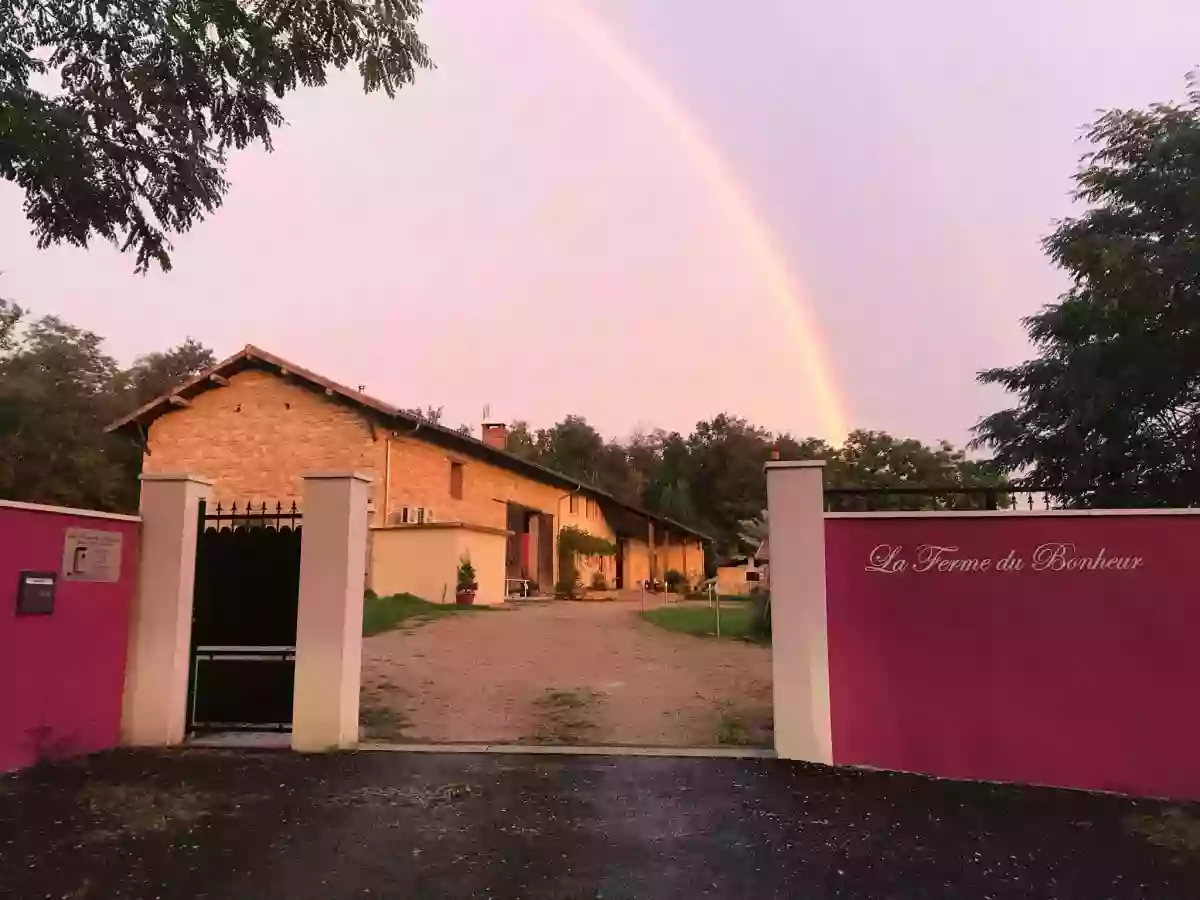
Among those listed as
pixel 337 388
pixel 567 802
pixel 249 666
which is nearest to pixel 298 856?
pixel 567 802

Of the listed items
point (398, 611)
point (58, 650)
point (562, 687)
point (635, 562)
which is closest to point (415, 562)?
point (398, 611)

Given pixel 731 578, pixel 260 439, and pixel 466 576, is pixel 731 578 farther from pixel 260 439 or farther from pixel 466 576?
pixel 260 439

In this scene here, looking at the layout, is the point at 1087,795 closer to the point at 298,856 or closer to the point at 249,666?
the point at 298,856

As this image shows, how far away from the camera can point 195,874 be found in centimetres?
415

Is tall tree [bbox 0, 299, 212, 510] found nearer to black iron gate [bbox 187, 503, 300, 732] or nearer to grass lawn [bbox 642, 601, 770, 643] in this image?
grass lawn [bbox 642, 601, 770, 643]

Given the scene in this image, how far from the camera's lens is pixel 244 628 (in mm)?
7137

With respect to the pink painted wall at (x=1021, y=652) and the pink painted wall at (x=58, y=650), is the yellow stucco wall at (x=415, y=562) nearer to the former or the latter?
the pink painted wall at (x=58, y=650)

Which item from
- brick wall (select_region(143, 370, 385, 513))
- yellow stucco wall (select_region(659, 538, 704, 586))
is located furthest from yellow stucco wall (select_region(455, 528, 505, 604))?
yellow stucco wall (select_region(659, 538, 704, 586))

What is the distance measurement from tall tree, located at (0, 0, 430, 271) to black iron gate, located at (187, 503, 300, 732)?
3119mm

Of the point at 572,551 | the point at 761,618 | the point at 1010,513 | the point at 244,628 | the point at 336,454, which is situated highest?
the point at 336,454

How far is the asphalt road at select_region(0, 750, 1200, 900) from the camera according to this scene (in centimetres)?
407

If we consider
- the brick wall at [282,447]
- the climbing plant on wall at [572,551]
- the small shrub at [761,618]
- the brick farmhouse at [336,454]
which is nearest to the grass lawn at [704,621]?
the small shrub at [761,618]

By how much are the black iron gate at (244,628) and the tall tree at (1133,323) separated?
10.2 metres

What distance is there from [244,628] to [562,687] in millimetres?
3438
